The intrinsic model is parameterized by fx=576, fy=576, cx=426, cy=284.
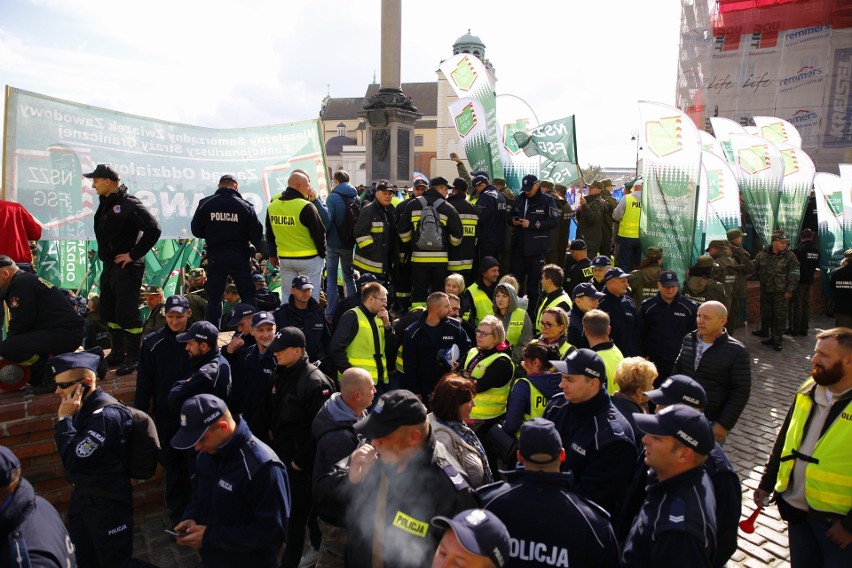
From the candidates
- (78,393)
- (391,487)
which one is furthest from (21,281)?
(391,487)

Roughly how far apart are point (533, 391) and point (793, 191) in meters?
10.9

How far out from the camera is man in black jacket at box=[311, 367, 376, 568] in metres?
2.90

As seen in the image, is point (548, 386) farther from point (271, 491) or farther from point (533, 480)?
point (271, 491)

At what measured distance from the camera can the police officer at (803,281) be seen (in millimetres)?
11594

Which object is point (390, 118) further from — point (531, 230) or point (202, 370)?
point (202, 370)

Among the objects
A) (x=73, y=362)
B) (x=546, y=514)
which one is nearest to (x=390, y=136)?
A: (x=73, y=362)

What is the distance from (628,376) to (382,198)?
4.39 m

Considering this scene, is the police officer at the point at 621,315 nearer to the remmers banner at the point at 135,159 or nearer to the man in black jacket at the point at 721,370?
the man in black jacket at the point at 721,370

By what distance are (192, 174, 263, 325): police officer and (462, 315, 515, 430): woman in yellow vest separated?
2951 mm

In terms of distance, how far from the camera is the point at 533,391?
428 cm

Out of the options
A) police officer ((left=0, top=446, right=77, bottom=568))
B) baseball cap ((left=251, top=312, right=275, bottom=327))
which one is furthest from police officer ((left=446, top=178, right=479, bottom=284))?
police officer ((left=0, top=446, right=77, bottom=568))

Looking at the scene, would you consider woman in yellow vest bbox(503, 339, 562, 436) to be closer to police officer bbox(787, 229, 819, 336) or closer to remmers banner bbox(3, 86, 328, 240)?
remmers banner bbox(3, 86, 328, 240)

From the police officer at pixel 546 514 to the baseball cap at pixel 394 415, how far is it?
1.67 ft

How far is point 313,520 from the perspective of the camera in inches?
179
